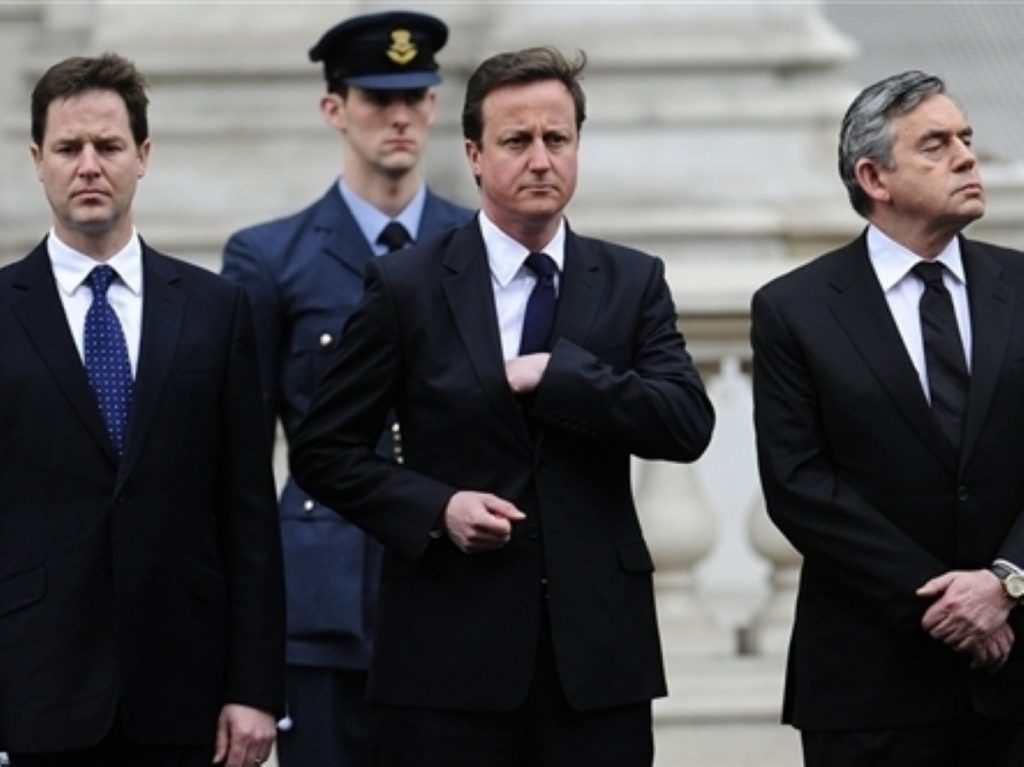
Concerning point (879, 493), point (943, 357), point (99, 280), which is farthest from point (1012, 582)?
point (99, 280)

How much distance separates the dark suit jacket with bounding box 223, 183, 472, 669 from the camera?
7578mm

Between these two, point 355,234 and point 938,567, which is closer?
point 938,567

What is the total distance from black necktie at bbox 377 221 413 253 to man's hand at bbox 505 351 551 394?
1219 mm

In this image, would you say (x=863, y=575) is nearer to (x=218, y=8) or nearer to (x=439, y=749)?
(x=439, y=749)

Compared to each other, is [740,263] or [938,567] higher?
[740,263]

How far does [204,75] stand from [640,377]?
3.10 meters

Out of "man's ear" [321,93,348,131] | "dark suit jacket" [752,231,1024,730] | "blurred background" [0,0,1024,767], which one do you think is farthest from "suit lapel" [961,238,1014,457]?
"blurred background" [0,0,1024,767]

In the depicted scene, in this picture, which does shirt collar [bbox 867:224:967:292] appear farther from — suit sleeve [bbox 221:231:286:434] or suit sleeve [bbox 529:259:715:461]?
suit sleeve [bbox 221:231:286:434]

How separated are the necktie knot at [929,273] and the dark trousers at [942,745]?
734 millimetres

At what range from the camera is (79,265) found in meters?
6.67

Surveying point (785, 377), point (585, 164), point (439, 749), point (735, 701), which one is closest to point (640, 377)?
point (785, 377)

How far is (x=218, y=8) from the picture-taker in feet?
31.4

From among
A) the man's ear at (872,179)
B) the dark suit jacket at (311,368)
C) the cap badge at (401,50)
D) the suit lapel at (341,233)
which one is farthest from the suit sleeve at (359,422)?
the cap badge at (401,50)

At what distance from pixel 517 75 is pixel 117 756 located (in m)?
1.32
